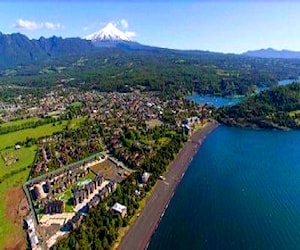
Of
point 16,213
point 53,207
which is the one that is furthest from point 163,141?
point 16,213

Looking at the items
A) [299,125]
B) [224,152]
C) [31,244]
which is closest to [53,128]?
[224,152]

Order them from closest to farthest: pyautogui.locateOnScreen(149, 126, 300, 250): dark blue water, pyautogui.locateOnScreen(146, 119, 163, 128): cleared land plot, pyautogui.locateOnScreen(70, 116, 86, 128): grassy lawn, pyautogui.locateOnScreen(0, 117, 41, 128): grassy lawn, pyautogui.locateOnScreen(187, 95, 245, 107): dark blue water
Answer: pyautogui.locateOnScreen(149, 126, 300, 250): dark blue water, pyautogui.locateOnScreen(146, 119, 163, 128): cleared land plot, pyautogui.locateOnScreen(70, 116, 86, 128): grassy lawn, pyautogui.locateOnScreen(0, 117, 41, 128): grassy lawn, pyautogui.locateOnScreen(187, 95, 245, 107): dark blue water

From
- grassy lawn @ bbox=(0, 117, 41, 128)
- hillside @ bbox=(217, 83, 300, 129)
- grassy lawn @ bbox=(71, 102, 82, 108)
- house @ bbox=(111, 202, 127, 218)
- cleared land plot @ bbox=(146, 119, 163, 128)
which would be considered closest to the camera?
house @ bbox=(111, 202, 127, 218)

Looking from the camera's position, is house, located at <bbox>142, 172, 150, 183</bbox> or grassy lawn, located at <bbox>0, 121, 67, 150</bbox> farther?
grassy lawn, located at <bbox>0, 121, 67, 150</bbox>

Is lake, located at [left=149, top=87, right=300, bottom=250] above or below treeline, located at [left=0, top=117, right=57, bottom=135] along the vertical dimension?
above

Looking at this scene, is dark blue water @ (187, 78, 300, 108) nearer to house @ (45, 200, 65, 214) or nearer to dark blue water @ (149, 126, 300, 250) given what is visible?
dark blue water @ (149, 126, 300, 250)

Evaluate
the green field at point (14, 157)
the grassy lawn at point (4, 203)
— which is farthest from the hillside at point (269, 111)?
the grassy lawn at point (4, 203)

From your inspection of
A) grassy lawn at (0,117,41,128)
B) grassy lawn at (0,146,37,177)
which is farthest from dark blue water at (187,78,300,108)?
grassy lawn at (0,146,37,177)

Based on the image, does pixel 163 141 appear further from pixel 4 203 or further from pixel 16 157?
pixel 4 203
